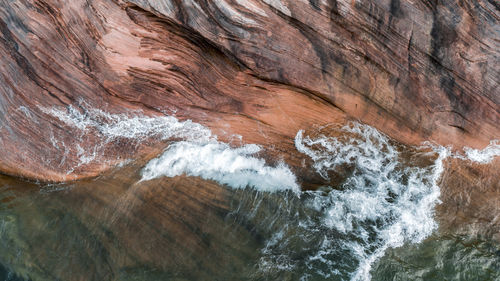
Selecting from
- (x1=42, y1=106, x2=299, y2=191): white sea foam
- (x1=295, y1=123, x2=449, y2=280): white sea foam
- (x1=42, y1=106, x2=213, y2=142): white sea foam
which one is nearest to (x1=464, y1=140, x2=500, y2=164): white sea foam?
(x1=295, y1=123, x2=449, y2=280): white sea foam

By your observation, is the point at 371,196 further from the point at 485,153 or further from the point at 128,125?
the point at 128,125

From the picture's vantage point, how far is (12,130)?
143 inches

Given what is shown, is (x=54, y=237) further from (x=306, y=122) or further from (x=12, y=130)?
(x=306, y=122)

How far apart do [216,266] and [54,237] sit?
4.98 feet

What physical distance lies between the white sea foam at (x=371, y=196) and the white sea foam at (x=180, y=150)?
42cm

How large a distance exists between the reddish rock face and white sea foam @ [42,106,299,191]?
0.06m

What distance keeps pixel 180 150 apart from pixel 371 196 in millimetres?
1915

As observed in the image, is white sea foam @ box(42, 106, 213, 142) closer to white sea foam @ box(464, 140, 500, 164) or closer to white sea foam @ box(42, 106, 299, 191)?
white sea foam @ box(42, 106, 299, 191)

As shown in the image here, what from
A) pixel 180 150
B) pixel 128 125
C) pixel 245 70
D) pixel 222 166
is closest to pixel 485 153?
pixel 245 70

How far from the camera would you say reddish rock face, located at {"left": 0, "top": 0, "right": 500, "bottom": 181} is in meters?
3.29

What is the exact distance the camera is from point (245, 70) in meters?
3.46

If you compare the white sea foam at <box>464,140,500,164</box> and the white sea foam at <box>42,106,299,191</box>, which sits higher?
the white sea foam at <box>464,140,500,164</box>

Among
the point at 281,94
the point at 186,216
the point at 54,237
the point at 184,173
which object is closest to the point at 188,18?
the point at 281,94

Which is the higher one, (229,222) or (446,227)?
(446,227)
